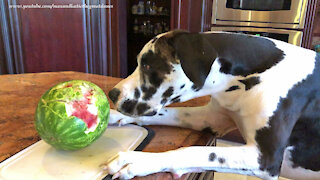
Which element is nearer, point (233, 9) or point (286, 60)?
point (286, 60)

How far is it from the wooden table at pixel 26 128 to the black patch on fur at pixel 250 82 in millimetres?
226

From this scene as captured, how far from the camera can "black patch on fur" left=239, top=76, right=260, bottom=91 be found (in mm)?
866

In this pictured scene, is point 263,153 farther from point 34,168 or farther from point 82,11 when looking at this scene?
point 82,11

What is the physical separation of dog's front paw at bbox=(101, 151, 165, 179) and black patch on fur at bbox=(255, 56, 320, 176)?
31cm

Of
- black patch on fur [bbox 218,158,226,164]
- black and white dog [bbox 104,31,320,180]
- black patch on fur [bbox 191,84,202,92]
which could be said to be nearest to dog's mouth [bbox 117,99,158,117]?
black and white dog [bbox 104,31,320,180]

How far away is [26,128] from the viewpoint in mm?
920

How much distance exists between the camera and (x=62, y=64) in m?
3.01

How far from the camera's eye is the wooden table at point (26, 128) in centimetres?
83

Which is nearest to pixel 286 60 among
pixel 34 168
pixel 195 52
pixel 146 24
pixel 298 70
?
pixel 298 70

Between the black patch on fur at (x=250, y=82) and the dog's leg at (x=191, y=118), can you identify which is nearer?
the black patch on fur at (x=250, y=82)

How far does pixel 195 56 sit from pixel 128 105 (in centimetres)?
27

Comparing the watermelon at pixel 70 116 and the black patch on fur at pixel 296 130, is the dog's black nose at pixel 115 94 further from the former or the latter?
the black patch on fur at pixel 296 130

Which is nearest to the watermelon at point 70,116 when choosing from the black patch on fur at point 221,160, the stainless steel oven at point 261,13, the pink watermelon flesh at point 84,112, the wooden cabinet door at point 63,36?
the pink watermelon flesh at point 84,112

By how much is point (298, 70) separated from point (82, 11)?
2566 millimetres
